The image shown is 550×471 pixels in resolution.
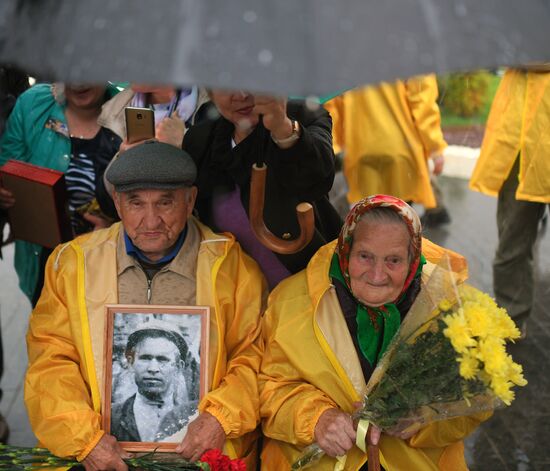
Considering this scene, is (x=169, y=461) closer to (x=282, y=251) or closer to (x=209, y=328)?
(x=209, y=328)

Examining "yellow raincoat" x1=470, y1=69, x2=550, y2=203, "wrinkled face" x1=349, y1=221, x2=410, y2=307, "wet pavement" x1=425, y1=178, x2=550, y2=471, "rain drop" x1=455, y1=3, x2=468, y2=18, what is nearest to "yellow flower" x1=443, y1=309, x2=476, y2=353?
"wrinkled face" x1=349, y1=221, x2=410, y2=307

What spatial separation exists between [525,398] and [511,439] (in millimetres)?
449

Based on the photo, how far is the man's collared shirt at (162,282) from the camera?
3.29 m

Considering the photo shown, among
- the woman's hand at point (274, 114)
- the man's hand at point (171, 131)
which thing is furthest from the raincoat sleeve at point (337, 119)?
the woman's hand at point (274, 114)

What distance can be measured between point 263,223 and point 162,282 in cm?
48

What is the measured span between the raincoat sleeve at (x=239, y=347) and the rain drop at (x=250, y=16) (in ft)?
5.98

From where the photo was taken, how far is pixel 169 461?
10.2ft

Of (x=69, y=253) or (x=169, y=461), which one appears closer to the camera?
(x=169, y=461)

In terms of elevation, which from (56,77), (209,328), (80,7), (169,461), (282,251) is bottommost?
(169,461)

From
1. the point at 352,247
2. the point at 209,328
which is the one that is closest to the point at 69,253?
the point at 209,328

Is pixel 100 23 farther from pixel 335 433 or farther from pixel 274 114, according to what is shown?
pixel 335 433

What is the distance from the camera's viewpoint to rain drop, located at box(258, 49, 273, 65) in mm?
1566

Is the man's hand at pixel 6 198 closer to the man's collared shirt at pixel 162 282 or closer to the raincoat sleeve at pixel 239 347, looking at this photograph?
the man's collared shirt at pixel 162 282

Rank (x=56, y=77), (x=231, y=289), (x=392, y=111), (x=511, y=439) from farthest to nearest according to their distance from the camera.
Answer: (x=392, y=111) < (x=511, y=439) < (x=231, y=289) < (x=56, y=77)
